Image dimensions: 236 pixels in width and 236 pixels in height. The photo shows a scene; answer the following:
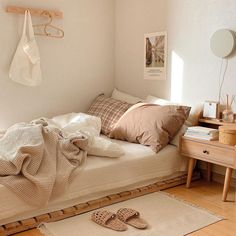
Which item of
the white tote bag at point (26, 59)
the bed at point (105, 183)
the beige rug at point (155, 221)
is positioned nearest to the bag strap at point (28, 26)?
the white tote bag at point (26, 59)

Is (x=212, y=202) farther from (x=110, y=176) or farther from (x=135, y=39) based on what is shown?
(x=135, y=39)

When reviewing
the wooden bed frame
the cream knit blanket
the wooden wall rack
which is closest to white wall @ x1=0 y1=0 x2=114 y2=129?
the wooden wall rack

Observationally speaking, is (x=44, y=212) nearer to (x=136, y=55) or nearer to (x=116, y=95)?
(x=116, y=95)

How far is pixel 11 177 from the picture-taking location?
2.12 m

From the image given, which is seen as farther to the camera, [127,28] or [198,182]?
[127,28]

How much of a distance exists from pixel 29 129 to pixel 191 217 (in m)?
1.33

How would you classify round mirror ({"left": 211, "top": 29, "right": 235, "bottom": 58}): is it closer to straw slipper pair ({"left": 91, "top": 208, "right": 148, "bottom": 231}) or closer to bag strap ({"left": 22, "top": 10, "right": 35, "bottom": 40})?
straw slipper pair ({"left": 91, "top": 208, "right": 148, "bottom": 231})

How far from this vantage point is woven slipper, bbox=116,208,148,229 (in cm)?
221

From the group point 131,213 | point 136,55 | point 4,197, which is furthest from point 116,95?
point 4,197

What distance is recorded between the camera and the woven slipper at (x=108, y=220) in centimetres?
219

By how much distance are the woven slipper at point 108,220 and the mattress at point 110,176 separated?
189 millimetres

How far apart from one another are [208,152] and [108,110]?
1.20m

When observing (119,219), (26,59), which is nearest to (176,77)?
(26,59)

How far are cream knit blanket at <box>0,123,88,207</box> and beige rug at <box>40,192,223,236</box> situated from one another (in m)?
0.23
